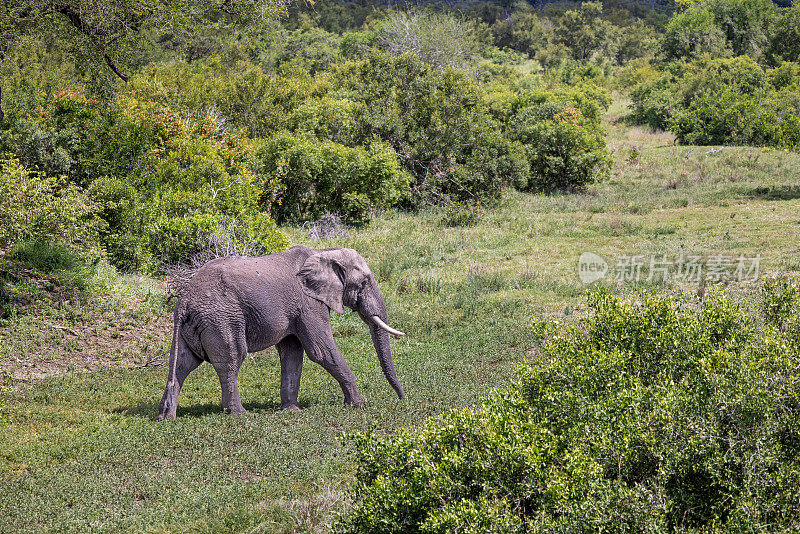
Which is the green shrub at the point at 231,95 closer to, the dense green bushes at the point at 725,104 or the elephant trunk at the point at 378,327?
the elephant trunk at the point at 378,327

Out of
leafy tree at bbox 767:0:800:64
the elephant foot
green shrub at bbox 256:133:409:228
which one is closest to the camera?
the elephant foot

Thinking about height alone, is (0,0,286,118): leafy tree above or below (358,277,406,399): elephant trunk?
above

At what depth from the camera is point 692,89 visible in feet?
139

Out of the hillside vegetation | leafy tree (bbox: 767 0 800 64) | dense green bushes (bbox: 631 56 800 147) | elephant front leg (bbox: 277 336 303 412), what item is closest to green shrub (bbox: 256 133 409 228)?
the hillside vegetation

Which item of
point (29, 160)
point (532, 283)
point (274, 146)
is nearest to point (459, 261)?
point (532, 283)

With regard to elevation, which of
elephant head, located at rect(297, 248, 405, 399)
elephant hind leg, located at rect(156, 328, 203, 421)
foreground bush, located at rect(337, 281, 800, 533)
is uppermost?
foreground bush, located at rect(337, 281, 800, 533)

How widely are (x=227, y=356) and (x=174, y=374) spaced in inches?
26.3

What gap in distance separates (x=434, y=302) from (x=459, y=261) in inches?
131

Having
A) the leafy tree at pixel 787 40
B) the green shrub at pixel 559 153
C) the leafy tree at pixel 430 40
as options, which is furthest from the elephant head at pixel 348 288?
the leafy tree at pixel 787 40

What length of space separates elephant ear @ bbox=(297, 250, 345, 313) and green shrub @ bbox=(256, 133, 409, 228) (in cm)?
1292

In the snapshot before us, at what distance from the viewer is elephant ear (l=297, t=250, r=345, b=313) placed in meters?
9.49

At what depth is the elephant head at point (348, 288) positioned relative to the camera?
9.50 meters

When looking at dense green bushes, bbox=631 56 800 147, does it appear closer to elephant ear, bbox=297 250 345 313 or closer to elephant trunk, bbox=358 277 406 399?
elephant trunk, bbox=358 277 406 399

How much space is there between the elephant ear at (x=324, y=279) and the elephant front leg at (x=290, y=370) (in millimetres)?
802
